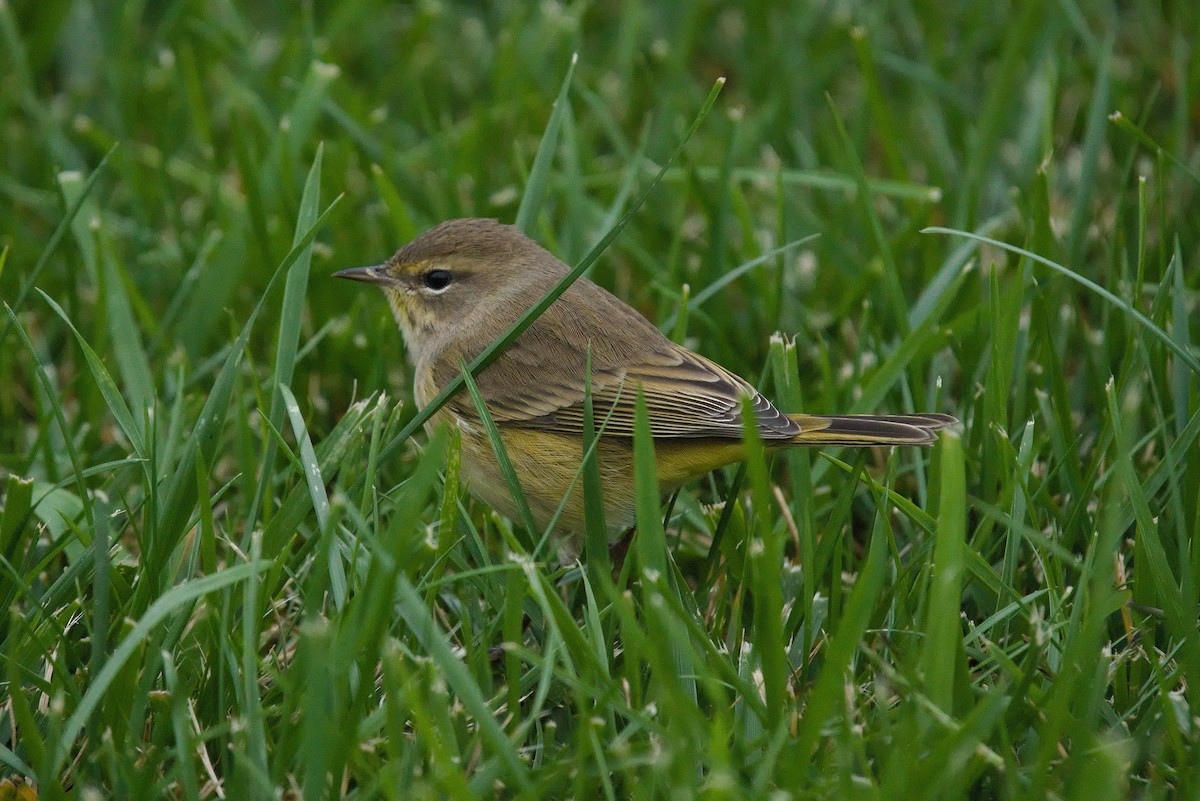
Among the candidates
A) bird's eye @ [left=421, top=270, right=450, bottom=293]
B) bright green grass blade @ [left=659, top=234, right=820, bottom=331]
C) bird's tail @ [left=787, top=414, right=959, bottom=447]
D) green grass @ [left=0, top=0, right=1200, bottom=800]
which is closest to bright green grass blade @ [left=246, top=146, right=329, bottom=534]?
green grass @ [left=0, top=0, right=1200, bottom=800]

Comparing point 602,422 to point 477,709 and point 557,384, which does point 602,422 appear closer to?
point 557,384

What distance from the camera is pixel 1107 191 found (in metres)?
5.28

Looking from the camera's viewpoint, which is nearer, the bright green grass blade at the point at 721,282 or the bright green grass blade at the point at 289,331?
the bright green grass blade at the point at 289,331

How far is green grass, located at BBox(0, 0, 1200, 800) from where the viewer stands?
2559 millimetres

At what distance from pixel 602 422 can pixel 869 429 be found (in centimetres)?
74

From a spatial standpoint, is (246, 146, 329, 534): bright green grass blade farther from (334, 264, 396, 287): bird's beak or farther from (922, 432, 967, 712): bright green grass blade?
(922, 432, 967, 712): bright green grass blade

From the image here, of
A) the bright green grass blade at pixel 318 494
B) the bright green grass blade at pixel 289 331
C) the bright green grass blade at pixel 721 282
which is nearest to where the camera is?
the bright green grass blade at pixel 318 494

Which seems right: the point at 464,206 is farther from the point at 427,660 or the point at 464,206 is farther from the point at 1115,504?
the point at 1115,504

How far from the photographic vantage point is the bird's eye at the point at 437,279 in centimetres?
424

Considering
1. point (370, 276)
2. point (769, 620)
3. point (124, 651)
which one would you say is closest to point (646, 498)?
point (769, 620)

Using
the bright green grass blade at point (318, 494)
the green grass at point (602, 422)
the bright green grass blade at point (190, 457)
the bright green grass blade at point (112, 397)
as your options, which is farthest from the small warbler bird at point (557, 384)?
the bright green grass blade at point (112, 397)

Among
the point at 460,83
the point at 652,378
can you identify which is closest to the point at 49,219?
the point at 460,83

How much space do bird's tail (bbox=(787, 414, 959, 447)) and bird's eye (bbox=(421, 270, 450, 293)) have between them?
132 centimetres

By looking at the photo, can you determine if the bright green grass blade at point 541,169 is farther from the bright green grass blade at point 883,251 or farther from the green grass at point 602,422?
the bright green grass blade at point 883,251
